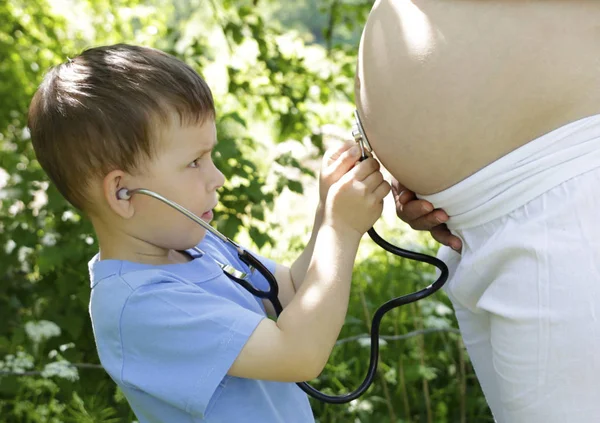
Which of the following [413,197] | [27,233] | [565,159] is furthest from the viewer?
[27,233]

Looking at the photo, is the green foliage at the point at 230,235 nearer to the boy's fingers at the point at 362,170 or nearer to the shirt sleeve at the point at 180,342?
the shirt sleeve at the point at 180,342

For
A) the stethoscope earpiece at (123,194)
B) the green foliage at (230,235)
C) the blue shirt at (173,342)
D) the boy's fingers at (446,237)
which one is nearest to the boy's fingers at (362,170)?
the boy's fingers at (446,237)

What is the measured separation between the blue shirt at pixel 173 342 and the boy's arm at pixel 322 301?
0.05 meters

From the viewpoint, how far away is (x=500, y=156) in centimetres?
184

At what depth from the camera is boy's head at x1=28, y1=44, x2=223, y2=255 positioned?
179 centimetres

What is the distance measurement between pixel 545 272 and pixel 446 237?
34cm

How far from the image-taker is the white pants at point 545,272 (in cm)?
173

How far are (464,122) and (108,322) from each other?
33.6 inches

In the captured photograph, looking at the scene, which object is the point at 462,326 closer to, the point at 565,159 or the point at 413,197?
the point at 413,197

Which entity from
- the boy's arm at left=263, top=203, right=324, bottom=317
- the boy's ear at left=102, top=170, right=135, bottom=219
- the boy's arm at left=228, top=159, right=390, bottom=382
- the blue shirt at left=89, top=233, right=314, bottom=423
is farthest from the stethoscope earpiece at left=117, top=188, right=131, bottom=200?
the boy's arm at left=263, top=203, right=324, bottom=317

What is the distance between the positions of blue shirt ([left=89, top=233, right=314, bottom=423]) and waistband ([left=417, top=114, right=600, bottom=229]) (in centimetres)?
53

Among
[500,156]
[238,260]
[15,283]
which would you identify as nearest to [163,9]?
[15,283]

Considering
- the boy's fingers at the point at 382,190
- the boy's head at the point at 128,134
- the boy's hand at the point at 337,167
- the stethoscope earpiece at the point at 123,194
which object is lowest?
the boy's fingers at the point at 382,190

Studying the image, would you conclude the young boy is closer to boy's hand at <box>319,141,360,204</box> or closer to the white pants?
boy's hand at <box>319,141,360,204</box>
